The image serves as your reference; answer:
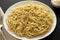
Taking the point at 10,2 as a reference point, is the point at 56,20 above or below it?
below

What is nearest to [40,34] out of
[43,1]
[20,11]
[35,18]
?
[35,18]

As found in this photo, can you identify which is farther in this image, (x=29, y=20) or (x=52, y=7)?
(x=52, y=7)

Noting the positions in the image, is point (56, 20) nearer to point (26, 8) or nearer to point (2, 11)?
point (26, 8)

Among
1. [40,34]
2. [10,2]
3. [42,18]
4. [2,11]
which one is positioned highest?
[10,2]

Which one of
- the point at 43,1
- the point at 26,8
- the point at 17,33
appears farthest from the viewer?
the point at 43,1

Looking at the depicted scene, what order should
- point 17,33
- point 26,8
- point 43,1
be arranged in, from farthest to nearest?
point 43,1 → point 26,8 → point 17,33

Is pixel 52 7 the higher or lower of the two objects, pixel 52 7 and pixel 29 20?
the higher

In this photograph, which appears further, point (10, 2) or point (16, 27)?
point (10, 2)
